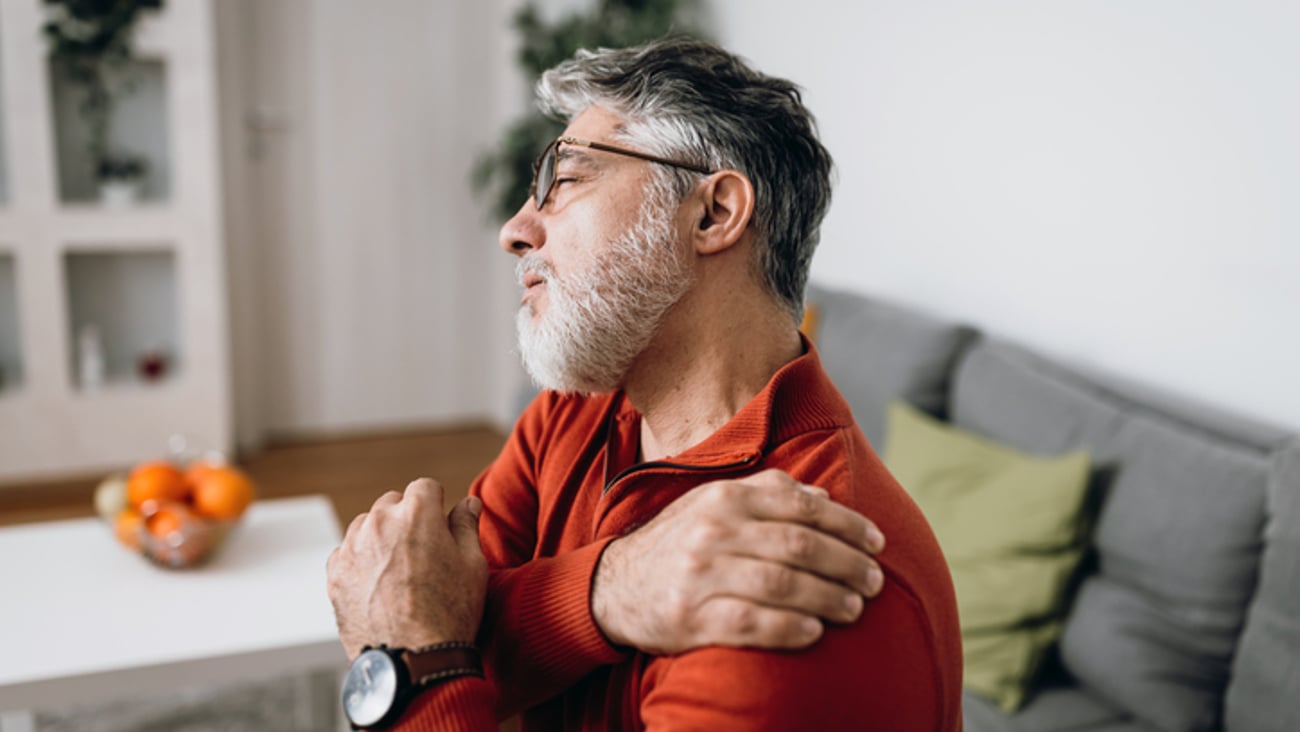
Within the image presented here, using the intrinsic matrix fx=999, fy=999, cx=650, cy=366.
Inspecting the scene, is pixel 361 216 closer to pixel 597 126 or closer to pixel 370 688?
pixel 597 126

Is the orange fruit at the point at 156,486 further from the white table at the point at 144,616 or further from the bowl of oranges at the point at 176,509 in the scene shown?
the white table at the point at 144,616

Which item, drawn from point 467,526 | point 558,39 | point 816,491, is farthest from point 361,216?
point 816,491

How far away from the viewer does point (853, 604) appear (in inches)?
31.6

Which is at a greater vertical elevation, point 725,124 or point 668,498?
point 725,124

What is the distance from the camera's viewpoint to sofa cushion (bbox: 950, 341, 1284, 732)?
145cm

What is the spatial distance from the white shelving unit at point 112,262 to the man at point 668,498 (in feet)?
9.46

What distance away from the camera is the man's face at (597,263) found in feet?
3.49

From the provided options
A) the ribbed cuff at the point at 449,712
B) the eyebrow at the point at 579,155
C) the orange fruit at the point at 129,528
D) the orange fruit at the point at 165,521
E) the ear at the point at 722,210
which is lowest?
the orange fruit at the point at 129,528

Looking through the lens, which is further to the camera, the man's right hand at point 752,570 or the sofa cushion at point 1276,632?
the sofa cushion at point 1276,632

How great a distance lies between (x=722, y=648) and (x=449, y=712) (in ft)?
0.80

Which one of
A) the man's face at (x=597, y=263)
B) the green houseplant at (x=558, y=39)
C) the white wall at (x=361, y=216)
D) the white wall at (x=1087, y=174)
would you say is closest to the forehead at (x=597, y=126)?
the man's face at (x=597, y=263)

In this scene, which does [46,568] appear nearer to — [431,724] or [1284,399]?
[431,724]

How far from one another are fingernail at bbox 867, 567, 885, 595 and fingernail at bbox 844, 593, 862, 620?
20 millimetres

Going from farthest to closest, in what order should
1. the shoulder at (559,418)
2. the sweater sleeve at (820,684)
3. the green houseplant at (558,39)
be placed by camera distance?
the green houseplant at (558,39)
the shoulder at (559,418)
the sweater sleeve at (820,684)
